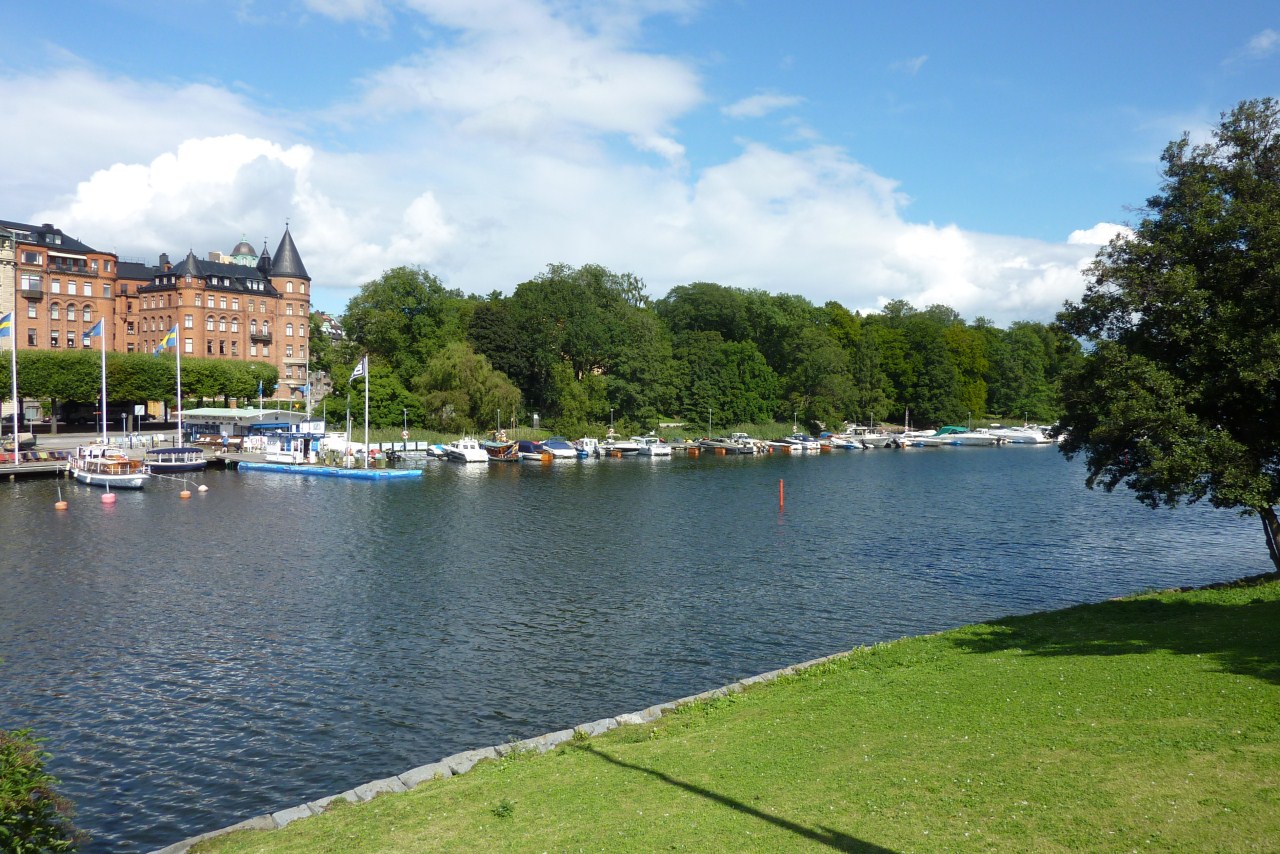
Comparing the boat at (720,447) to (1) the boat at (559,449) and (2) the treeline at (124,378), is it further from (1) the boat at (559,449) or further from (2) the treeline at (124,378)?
(2) the treeline at (124,378)

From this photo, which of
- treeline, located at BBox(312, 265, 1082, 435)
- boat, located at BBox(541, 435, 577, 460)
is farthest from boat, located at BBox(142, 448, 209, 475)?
boat, located at BBox(541, 435, 577, 460)

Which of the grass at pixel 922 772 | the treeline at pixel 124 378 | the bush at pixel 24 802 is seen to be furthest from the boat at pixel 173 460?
the bush at pixel 24 802

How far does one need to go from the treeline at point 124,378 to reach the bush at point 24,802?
285 feet

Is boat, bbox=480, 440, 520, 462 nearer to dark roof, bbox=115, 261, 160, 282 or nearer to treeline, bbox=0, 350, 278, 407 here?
treeline, bbox=0, 350, 278, 407

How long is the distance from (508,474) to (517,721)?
5878 cm

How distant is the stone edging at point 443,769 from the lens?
45.6ft

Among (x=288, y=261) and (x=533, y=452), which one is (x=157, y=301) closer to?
(x=288, y=261)

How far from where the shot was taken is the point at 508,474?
7844 centimetres

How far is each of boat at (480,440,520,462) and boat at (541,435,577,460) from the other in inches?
132

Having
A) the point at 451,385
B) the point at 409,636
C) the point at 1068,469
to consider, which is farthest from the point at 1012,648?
the point at 451,385

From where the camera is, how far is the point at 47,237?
108 metres

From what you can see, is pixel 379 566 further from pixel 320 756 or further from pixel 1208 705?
pixel 1208 705

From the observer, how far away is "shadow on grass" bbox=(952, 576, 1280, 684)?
16.6 meters

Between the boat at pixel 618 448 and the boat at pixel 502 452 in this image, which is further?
the boat at pixel 618 448
